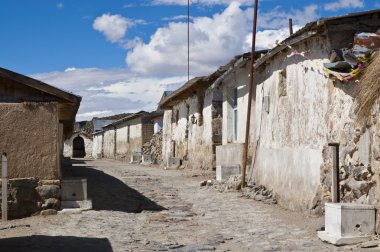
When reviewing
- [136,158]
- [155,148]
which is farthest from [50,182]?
[136,158]

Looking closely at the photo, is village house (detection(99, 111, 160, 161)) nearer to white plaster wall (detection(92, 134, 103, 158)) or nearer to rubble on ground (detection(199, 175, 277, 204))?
white plaster wall (detection(92, 134, 103, 158))

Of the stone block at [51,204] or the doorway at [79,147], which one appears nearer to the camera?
the stone block at [51,204]

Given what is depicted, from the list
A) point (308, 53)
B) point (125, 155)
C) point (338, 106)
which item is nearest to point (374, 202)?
point (338, 106)

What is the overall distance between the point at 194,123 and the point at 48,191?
1282 centimetres

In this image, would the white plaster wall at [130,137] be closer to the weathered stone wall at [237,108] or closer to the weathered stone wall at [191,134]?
the weathered stone wall at [191,134]

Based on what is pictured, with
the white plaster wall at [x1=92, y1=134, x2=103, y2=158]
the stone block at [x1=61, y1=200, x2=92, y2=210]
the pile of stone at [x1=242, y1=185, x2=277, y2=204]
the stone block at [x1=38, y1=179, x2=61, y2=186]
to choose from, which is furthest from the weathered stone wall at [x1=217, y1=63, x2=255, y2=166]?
the white plaster wall at [x1=92, y1=134, x2=103, y2=158]

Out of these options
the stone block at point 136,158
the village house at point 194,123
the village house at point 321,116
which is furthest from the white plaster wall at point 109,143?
the village house at point 321,116

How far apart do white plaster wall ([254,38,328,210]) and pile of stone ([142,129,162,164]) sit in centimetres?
1676

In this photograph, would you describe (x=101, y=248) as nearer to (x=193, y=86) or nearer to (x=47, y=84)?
(x=47, y=84)

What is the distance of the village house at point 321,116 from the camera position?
682cm

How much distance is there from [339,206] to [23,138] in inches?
212

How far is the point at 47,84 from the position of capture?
8969 mm

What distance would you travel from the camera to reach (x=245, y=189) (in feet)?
38.7

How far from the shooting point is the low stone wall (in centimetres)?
852
